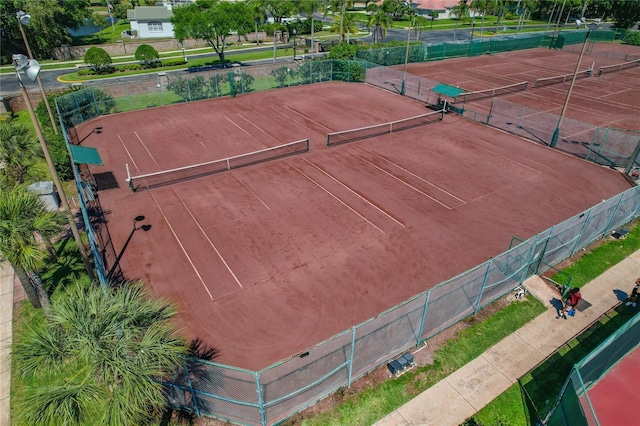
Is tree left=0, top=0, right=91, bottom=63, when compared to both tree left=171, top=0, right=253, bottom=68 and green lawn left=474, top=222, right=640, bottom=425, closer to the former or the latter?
tree left=171, top=0, right=253, bottom=68

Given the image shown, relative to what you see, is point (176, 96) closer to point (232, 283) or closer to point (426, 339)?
point (232, 283)

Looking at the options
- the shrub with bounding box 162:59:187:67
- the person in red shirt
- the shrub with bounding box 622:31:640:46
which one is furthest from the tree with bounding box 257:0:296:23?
the person in red shirt

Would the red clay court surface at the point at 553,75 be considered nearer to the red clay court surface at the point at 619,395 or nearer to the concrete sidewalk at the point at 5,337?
the red clay court surface at the point at 619,395

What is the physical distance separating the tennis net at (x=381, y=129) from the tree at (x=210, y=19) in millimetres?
30054

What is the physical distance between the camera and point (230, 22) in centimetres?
5088

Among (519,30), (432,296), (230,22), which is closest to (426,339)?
(432,296)

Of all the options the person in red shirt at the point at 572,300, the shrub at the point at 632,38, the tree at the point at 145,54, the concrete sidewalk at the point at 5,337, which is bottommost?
the concrete sidewalk at the point at 5,337

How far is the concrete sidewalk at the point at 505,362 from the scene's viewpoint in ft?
41.2

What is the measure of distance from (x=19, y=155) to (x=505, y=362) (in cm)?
2261

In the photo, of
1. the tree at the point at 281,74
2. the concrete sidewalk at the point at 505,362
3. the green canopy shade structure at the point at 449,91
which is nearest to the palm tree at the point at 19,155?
the concrete sidewalk at the point at 505,362

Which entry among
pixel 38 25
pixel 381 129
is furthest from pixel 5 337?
pixel 38 25

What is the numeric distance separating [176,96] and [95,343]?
3442 cm

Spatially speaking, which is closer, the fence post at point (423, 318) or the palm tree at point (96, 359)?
the palm tree at point (96, 359)

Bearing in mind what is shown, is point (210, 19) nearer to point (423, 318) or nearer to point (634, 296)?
point (423, 318)
